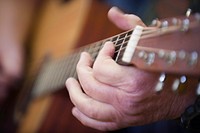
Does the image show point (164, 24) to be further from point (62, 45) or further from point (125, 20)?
point (62, 45)

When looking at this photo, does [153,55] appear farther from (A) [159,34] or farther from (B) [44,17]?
(B) [44,17]

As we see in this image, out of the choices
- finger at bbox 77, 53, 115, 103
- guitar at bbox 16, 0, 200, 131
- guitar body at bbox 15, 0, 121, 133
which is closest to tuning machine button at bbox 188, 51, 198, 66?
guitar at bbox 16, 0, 200, 131

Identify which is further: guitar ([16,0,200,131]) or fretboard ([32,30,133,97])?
fretboard ([32,30,133,97])

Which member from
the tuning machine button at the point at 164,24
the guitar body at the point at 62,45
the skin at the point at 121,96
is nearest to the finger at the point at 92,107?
the skin at the point at 121,96

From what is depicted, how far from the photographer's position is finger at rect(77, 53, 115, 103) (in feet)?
1.42

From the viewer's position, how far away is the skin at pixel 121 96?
0.40 meters

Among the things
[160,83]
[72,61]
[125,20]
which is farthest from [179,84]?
[72,61]

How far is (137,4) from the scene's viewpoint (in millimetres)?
741

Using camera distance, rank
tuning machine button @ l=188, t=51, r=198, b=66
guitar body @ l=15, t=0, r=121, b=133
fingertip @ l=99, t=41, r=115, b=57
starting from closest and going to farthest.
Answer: tuning machine button @ l=188, t=51, r=198, b=66, fingertip @ l=99, t=41, r=115, b=57, guitar body @ l=15, t=0, r=121, b=133

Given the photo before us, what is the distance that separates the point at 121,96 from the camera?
1.36ft

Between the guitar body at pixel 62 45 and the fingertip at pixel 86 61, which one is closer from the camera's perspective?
the fingertip at pixel 86 61

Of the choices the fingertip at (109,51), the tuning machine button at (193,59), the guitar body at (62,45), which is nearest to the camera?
the tuning machine button at (193,59)

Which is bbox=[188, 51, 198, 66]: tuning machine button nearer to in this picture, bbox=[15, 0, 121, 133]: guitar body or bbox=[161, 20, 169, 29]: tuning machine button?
bbox=[161, 20, 169, 29]: tuning machine button

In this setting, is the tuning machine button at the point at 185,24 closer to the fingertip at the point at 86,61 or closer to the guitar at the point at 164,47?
the guitar at the point at 164,47
